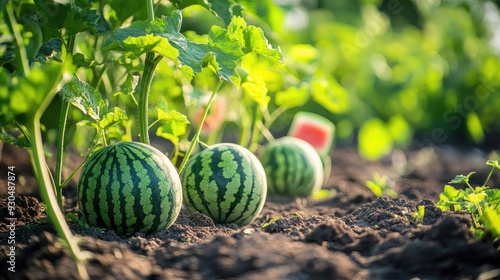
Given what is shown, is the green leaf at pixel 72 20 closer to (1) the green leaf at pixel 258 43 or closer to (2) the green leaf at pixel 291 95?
(1) the green leaf at pixel 258 43

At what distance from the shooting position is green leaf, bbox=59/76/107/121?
240 centimetres

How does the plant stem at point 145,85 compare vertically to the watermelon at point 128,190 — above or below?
above

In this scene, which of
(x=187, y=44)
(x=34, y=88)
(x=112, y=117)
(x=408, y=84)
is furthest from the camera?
(x=408, y=84)

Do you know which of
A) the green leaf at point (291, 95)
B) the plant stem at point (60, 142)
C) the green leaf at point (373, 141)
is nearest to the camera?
the plant stem at point (60, 142)

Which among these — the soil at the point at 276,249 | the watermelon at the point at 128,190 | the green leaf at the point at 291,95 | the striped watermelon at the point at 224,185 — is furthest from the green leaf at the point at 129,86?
the green leaf at the point at 291,95

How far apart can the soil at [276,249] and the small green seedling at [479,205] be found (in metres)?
0.06

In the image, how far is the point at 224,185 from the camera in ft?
9.22

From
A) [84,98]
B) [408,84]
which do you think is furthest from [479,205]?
[408,84]

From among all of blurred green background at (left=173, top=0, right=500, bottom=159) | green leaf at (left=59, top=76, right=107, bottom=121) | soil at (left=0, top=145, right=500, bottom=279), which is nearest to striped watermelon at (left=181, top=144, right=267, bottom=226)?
soil at (left=0, top=145, right=500, bottom=279)

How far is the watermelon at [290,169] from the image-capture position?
12.9ft

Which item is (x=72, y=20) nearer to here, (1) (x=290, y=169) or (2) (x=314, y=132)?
(1) (x=290, y=169)

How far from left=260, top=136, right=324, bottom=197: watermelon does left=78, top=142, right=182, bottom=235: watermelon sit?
1430 mm

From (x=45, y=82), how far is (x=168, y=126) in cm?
115

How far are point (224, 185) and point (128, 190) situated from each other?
1.63 feet
